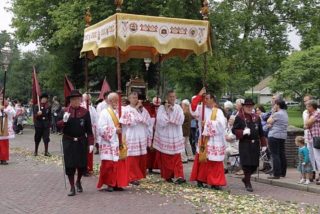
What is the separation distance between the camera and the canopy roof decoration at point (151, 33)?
10633 mm

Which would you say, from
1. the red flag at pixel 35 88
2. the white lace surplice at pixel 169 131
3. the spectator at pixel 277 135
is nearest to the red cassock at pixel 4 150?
the red flag at pixel 35 88

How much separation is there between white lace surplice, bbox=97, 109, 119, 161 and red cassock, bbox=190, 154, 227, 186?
5.95 ft

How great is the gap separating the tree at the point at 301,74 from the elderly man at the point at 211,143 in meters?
35.2

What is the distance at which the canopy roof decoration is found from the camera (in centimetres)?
1063

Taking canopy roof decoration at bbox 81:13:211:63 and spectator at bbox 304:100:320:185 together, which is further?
spectator at bbox 304:100:320:185

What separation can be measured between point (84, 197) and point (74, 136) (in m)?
1.12

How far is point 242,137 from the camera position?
1078 cm

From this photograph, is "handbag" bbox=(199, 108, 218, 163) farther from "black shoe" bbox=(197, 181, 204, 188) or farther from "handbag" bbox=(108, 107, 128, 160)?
"handbag" bbox=(108, 107, 128, 160)

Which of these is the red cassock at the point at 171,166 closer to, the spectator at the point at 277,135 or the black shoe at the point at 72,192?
the spectator at the point at 277,135

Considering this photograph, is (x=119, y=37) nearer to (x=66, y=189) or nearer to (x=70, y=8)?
(x=66, y=189)

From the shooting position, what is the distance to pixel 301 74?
156 ft

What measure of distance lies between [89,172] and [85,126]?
2883 millimetres

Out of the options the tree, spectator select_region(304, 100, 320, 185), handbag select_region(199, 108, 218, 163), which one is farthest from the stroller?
the tree

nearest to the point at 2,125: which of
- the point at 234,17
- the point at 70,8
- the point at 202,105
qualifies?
the point at 202,105
